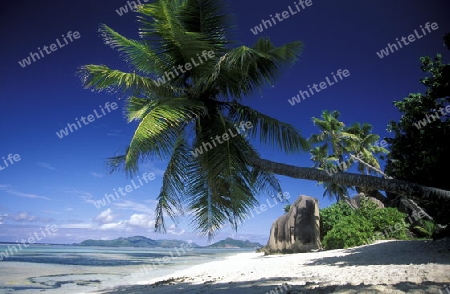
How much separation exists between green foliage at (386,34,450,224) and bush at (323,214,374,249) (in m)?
6.48

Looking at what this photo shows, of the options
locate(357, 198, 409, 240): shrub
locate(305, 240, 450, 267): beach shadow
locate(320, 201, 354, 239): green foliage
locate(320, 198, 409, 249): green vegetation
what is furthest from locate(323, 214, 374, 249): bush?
locate(305, 240, 450, 267): beach shadow

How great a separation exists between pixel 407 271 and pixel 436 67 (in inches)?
277

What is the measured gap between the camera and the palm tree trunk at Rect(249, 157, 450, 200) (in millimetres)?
4883

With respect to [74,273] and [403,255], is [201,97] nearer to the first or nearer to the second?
[403,255]

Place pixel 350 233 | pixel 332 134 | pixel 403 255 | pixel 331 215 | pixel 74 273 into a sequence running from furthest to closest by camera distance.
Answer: pixel 332 134 → pixel 331 215 → pixel 74 273 → pixel 350 233 → pixel 403 255

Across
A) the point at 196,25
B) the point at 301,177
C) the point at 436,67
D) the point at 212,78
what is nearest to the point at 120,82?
the point at 212,78

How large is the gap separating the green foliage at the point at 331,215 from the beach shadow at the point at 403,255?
786 centimetres

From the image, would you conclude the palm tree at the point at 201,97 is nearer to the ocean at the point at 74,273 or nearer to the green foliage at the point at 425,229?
the ocean at the point at 74,273

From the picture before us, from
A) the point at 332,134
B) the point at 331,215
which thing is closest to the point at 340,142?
the point at 332,134

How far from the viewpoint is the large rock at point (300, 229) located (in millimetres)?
19656

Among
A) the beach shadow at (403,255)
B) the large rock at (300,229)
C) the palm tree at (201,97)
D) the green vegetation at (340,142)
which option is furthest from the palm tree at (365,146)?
the palm tree at (201,97)

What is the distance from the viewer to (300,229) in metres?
20.0

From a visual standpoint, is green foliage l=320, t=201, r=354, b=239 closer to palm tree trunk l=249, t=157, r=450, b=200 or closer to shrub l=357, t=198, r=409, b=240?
shrub l=357, t=198, r=409, b=240

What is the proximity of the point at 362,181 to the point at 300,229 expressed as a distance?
15.8m
